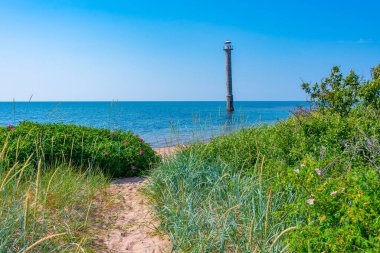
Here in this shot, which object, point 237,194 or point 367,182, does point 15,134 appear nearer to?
point 237,194

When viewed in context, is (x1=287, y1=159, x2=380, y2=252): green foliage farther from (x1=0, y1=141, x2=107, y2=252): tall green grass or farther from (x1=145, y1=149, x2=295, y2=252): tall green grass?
(x1=0, y1=141, x2=107, y2=252): tall green grass

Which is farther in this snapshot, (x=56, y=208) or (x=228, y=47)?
(x=228, y=47)

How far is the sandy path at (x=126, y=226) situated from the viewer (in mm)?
4098

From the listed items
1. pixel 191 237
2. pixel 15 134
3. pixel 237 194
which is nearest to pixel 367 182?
pixel 237 194

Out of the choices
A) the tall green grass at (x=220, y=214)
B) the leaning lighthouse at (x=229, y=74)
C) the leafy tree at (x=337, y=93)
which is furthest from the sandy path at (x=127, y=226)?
the leaning lighthouse at (x=229, y=74)

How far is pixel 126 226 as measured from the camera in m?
4.75

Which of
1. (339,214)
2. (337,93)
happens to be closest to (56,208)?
(339,214)

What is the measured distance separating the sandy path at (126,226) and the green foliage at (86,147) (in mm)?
1510

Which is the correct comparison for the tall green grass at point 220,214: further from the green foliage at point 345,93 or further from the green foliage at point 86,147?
the green foliage at point 345,93

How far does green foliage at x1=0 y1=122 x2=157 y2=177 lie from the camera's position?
7203mm

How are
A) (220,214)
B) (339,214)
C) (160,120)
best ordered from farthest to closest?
(160,120), (220,214), (339,214)

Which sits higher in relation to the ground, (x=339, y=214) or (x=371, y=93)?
(x=371, y=93)

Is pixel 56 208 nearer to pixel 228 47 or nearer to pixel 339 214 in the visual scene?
pixel 339 214

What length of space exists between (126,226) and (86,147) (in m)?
3.26
